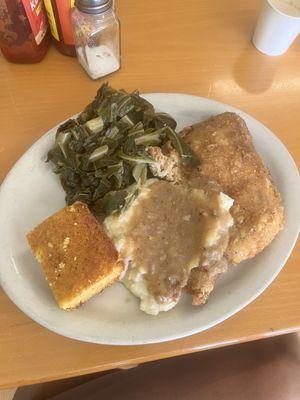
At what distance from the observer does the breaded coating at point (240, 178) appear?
1.20 metres

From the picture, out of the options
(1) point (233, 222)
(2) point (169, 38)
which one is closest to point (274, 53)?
(2) point (169, 38)

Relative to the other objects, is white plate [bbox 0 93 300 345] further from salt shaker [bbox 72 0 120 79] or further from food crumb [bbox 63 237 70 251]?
salt shaker [bbox 72 0 120 79]

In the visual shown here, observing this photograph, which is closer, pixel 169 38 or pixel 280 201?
pixel 280 201

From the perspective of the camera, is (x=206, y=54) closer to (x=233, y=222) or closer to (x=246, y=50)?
(x=246, y=50)

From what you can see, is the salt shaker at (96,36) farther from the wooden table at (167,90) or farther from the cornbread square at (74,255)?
the cornbread square at (74,255)

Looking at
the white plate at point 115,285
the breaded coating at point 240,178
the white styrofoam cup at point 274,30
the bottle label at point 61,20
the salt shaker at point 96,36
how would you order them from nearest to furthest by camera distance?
the white plate at point 115,285
the breaded coating at point 240,178
the salt shaker at point 96,36
the bottle label at point 61,20
the white styrofoam cup at point 274,30

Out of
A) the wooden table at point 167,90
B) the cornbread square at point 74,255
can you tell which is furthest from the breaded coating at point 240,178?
the cornbread square at point 74,255

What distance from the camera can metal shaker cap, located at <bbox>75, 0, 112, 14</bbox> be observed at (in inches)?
50.1

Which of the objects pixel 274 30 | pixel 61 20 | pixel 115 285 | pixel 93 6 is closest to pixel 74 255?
pixel 115 285

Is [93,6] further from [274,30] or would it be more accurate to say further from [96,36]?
[274,30]

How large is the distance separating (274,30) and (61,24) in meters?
0.90

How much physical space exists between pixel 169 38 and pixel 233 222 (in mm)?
995

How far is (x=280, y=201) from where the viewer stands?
4.24ft

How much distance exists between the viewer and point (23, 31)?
4.81ft
